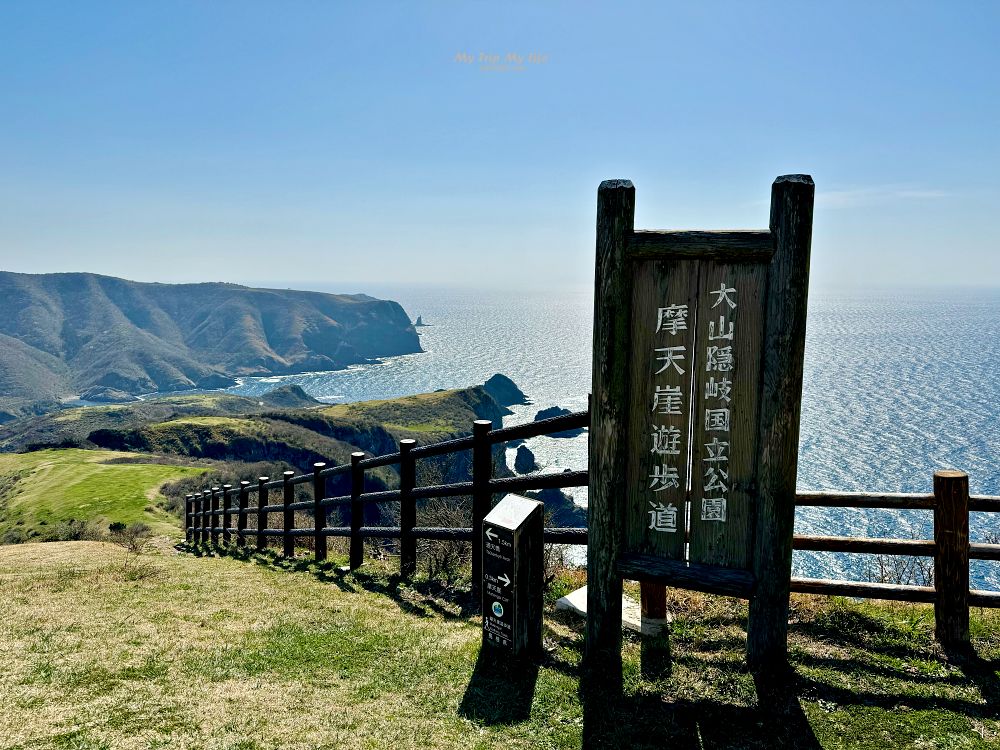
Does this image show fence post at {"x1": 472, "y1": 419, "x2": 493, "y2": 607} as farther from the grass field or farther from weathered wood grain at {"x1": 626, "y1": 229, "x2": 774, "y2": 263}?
weathered wood grain at {"x1": 626, "y1": 229, "x2": 774, "y2": 263}

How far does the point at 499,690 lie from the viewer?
4422 mm

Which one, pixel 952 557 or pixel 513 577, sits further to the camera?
pixel 952 557

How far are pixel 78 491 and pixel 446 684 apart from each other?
54.6m

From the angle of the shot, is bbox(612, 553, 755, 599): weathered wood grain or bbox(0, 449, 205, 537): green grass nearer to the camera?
bbox(612, 553, 755, 599): weathered wood grain

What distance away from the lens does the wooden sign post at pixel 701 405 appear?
4.16m

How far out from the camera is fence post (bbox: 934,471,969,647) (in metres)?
4.90

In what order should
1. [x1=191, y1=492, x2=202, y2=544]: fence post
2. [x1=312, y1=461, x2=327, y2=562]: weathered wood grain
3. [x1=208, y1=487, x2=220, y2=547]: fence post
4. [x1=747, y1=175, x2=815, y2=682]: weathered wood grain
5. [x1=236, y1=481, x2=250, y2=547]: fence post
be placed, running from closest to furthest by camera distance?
[x1=747, y1=175, x2=815, y2=682]: weathered wood grain < [x1=312, y1=461, x2=327, y2=562]: weathered wood grain < [x1=236, y1=481, x2=250, y2=547]: fence post < [x1=208, y1=487, x2=220, y2=547]: fence post < [x1=191, y1=492, x2=202, y2=544]: fence post

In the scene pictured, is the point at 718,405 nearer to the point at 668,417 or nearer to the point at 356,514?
the point at 668,417

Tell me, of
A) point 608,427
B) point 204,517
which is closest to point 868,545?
point 608,427

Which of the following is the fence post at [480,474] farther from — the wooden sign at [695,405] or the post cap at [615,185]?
the post cap at [615,185]

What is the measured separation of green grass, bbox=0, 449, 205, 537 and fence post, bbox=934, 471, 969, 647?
32.2m

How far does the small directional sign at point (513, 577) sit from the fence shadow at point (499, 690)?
0.12m

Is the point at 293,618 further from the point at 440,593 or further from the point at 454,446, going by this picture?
the point at 454,446

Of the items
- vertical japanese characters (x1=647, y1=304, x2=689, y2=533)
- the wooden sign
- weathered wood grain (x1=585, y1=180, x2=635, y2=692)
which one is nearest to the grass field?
weathered wood grain (x1=585, y1=180, x2=635, y2=692)
